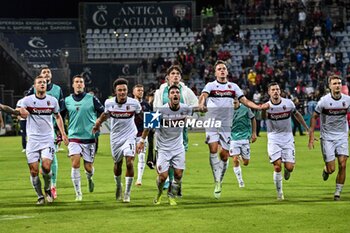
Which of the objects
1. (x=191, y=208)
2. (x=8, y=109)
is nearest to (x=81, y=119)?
(x=8, y=109)

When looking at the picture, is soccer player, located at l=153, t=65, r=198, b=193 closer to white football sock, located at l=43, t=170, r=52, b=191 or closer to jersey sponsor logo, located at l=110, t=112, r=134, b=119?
jersey sponsor logo, located at l=110, t=112, r=134, b=119

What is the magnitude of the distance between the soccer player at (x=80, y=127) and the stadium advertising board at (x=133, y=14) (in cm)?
4218

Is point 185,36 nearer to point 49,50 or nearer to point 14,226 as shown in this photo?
point 49,50

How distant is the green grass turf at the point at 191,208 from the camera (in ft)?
41.1

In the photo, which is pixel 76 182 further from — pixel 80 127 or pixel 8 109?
pixel 8 109

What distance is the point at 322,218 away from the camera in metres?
13.2

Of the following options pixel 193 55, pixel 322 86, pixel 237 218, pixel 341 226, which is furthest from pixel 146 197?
pixel 193 55

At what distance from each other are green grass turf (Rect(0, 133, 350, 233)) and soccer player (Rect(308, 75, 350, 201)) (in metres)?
0.75

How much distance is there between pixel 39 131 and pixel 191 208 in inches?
119

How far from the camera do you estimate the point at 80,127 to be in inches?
644

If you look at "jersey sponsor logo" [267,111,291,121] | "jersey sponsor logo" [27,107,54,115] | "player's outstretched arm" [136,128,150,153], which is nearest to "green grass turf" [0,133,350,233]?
"player's outstretched arm" [136,128,150,153]

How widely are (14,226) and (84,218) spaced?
1238 mm

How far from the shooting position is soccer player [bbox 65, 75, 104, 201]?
1631 centimetres

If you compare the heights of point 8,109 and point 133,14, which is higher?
point 133,14
